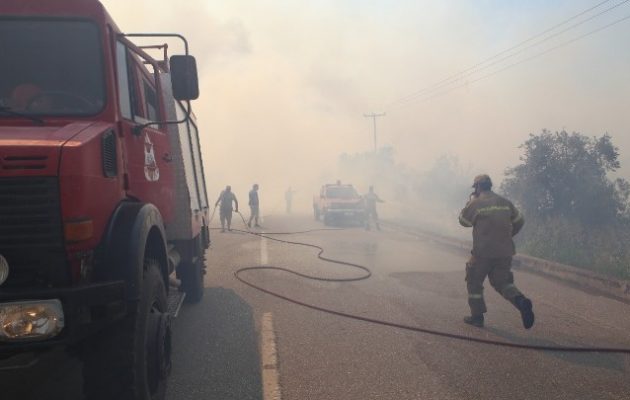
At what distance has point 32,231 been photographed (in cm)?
243

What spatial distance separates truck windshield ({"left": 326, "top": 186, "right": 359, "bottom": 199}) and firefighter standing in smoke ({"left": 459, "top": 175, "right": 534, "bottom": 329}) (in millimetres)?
15405

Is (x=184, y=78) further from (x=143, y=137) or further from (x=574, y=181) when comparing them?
(x=574, y=181)

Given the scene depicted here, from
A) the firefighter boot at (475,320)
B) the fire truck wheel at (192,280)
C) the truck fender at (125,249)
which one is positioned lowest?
the firefighter boot at (475,320)

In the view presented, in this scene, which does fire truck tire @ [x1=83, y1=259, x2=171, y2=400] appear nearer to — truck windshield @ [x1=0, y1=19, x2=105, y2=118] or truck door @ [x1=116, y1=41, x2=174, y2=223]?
truck door @ [x1=116, y1=41, x2=174, y2=223]

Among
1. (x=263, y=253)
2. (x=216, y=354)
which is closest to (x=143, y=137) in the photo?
(x=216, y=354)

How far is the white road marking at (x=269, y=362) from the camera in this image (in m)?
3.67

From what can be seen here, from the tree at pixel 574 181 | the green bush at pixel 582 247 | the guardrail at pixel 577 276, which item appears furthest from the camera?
the tree at pixel 574 181

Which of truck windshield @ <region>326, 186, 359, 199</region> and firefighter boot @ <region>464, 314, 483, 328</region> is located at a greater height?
truck windshield @ <region>326, 186, 359, 199</region>

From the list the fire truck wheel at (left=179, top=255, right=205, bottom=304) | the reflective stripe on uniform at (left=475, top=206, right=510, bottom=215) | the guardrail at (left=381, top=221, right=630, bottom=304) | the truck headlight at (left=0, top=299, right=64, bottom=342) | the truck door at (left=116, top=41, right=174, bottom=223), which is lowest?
the guardrail at (left=381, top=221, right=630, bottom=304)

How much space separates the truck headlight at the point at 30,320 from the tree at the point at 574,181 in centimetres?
1630

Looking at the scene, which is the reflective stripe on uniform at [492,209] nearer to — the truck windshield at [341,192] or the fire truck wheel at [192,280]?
the fire truck wheel at [192,280]

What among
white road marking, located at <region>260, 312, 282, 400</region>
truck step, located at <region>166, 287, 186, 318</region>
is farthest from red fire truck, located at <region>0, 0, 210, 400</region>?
white road marking, located at <region>260, 312, 282, 400</region>

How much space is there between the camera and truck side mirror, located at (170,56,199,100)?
3.78m

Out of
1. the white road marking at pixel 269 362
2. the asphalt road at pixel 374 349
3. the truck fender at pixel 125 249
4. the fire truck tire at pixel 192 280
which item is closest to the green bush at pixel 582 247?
the asphalt road at pixel 374 349
